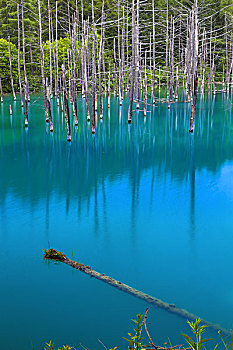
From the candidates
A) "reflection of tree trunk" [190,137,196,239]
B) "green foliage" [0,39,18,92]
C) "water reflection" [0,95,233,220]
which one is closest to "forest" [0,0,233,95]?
"green foliage" [0,39,18,92]

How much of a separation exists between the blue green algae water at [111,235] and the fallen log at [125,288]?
12 centimetres

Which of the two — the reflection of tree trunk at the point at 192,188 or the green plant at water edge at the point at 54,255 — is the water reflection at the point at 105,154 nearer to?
the reflection of tree trunk at the point at 192,188

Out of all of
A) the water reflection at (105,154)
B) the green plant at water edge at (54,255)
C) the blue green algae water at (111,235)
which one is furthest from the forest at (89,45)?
the green plant at water edge at (54,255)

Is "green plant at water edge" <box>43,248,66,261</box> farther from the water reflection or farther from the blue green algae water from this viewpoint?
the water reflection

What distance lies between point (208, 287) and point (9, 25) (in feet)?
148

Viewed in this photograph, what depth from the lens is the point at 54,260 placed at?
300 inches

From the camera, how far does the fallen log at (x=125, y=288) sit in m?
5.80

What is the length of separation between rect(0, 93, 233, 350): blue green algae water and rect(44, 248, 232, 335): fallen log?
12 centimetres

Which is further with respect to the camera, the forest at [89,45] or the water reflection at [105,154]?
the forest at [89,45]

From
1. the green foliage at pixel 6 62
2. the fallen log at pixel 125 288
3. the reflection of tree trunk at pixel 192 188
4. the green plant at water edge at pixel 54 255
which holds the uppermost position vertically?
the green foliage at pixel 6 62

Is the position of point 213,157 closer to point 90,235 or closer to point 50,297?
point 90,235

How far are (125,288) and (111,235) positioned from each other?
2.35 m

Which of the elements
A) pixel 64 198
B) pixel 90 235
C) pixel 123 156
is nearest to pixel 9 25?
pixel 123 156

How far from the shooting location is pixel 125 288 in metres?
6.56
